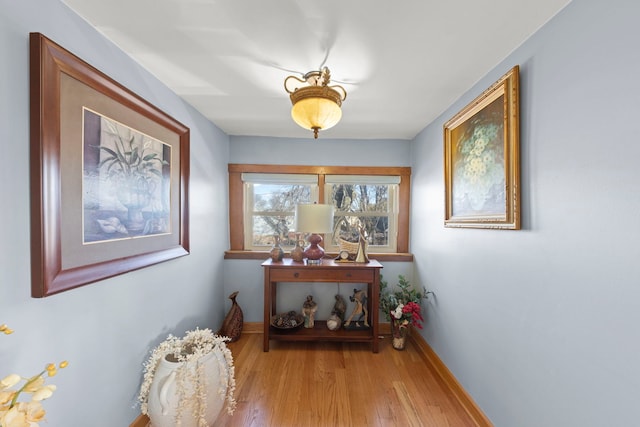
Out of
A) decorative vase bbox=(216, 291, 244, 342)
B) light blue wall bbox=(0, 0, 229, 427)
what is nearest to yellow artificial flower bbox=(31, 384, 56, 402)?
light blue wall bbox=(0, 0, 229, 427)

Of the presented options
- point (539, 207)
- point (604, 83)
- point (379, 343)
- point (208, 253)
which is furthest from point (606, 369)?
point (208, 253)

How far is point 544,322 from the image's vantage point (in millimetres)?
1110

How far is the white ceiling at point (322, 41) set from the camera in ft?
3.48

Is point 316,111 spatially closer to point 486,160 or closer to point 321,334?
point 486,160

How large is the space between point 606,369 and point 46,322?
2069mm

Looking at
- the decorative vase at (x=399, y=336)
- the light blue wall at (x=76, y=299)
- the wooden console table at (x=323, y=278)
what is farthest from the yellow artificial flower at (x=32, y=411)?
the decorative vase at (x=399, y=336)

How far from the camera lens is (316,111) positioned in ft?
4.73

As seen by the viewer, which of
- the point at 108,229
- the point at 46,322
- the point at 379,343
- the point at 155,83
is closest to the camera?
the point at 46,322

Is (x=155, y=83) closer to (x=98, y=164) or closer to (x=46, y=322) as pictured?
(x=98, y=164)

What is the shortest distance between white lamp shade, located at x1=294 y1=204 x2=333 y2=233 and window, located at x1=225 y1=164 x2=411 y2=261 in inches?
20.4

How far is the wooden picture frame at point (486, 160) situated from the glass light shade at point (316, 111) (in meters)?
0.86

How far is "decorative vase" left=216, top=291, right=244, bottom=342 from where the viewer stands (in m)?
2.45

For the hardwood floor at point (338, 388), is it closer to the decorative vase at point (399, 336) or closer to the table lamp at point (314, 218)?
the decorative vase at point (399, 336)

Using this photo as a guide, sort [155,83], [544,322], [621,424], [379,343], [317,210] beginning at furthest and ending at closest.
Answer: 1. [379,343]
2. [317,210]
3. [155,83]
4. [544,322]
5. [621,424]
